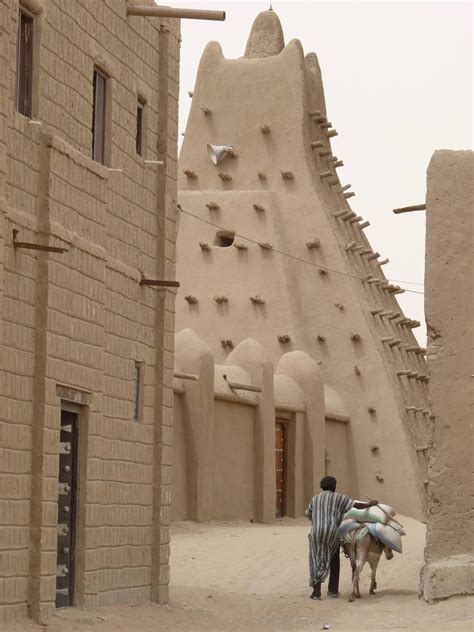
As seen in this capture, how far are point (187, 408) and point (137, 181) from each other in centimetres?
1027

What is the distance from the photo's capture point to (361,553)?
637 inches

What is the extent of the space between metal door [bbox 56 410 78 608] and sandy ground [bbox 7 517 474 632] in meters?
0.27

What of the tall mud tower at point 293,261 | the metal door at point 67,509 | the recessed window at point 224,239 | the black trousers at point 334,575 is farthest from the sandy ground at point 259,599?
the recessed window at point 224,239

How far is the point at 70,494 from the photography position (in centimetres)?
1312

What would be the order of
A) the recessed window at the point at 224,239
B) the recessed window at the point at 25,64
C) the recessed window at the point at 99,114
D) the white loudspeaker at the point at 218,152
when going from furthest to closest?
the white loudspeaker at the point at 218,152 < the recessed window at the point at 224,239 < the recessed window at the point at 99,114 < the recessed window at the point at 25,64

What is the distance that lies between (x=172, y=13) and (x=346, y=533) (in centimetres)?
611

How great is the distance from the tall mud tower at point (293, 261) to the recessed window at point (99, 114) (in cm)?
1772

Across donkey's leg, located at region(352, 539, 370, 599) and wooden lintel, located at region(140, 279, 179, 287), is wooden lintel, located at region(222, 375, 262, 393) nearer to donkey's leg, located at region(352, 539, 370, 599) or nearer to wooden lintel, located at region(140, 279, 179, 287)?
donkey's leg, located at region(352, 539, 370, 599)

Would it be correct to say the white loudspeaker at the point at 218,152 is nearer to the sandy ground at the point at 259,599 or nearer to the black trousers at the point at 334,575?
the sandy ground at the point at 259,599

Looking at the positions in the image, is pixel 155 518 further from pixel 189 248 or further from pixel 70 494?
pixel 189 248

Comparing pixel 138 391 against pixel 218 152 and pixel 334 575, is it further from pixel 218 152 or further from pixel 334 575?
pixel 218 152

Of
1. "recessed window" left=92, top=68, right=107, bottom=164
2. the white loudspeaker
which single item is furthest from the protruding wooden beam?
the white loudspeaker

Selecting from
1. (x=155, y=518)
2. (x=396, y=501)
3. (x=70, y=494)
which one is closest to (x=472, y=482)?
(x=155, y=518)

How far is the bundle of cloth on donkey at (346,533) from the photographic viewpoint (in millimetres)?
16234
